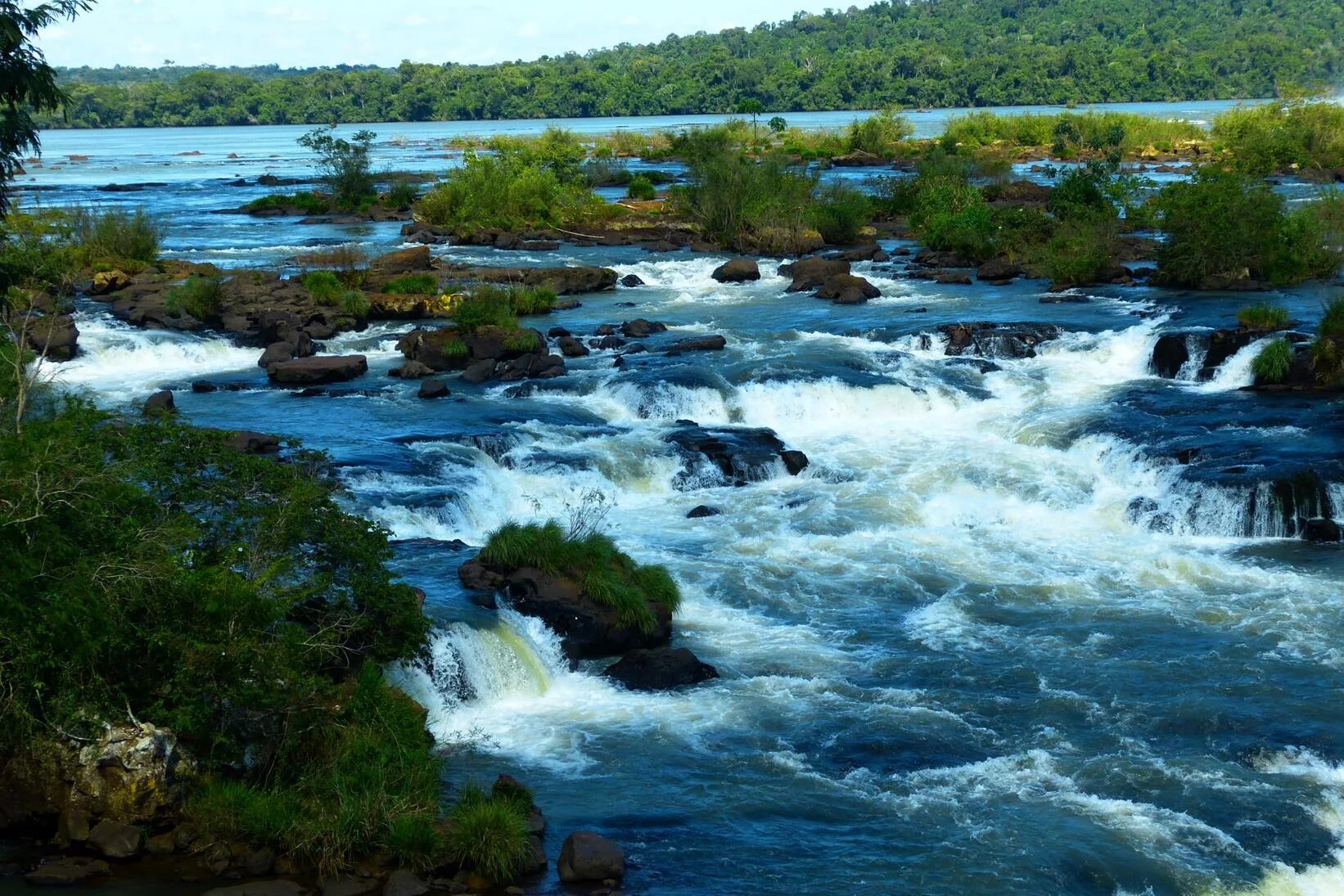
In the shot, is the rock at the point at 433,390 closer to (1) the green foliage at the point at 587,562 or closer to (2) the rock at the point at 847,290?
(1) the green foliage at the point at 587,562

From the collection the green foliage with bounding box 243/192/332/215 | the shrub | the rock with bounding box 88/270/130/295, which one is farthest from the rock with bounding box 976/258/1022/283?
the green foliage with bounding box 243/192/332/215

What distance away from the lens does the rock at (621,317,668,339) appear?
108 ft

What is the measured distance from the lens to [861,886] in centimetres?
1177

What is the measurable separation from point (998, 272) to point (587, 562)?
25.1 metres

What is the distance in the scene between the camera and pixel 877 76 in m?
157

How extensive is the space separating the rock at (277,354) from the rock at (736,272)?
15.0 m

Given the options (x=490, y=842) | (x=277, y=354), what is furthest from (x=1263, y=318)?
(x=490, y=842)

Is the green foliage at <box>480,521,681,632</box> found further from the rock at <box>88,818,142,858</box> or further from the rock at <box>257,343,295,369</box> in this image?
the rock at <box>257,343,295,369</box>

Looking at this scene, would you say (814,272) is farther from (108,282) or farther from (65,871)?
(65,871)

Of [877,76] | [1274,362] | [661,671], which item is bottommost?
[661,671]

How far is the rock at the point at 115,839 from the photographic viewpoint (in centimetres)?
1167

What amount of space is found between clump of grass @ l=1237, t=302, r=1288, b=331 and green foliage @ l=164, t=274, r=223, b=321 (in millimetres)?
24779

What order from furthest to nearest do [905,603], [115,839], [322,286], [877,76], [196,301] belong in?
[877,76] < [322,286] < [196,301] < [905,603] < [115,839]

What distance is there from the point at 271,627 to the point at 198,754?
1.39 metres
